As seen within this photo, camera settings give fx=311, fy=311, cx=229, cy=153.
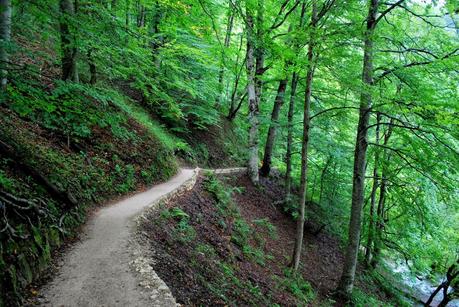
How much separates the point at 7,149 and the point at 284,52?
7.06m

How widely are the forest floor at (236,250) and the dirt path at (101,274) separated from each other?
1.63 ft

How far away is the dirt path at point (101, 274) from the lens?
432 centimetres

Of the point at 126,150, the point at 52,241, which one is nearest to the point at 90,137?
the point at 126,150

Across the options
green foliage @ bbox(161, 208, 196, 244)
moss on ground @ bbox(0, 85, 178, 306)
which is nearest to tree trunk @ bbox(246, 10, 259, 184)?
moss on ground @ bbox(0, 85, 178, 306)

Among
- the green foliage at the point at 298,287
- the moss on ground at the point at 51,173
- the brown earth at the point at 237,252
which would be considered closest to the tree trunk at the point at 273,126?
the brown earth at the point at 237,252

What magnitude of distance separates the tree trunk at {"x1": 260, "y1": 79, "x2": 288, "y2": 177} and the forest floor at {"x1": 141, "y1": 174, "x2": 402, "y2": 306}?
155cm

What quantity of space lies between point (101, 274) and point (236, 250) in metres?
4.56

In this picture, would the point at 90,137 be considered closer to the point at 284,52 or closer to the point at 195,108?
the point at 284,52

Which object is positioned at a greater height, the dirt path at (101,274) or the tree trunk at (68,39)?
the tree trunk at (68,39)

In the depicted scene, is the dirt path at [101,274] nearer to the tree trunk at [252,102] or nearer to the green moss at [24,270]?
the green moss at [24,270]

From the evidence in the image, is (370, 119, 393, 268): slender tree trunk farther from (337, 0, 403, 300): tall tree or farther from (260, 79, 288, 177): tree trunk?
(260, 79, 288, 177): tree trunk

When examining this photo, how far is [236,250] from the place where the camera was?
29.0 ft

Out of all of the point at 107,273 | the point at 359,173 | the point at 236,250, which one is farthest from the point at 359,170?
the point at 107,273

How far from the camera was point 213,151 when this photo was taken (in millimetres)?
18656
